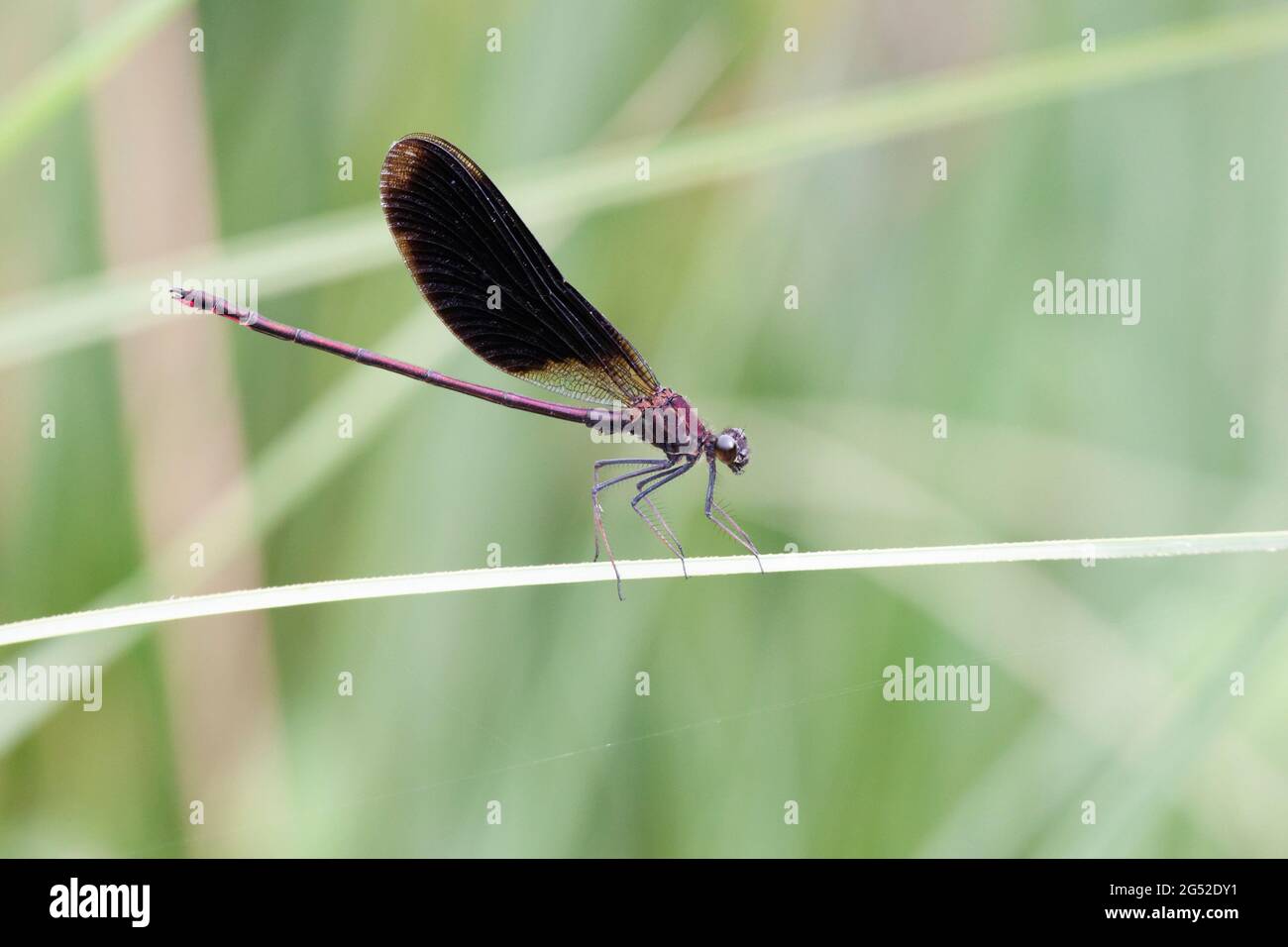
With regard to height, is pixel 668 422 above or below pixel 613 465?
above

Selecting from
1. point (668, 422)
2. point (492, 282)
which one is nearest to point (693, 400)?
point (668, 422)

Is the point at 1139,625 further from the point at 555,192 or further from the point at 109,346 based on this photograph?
the point at 109,346

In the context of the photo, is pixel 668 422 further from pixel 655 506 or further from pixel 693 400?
pixel 655 506

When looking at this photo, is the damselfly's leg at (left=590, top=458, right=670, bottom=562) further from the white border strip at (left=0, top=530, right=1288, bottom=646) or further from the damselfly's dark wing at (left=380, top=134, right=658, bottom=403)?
the white border strip at (left=0, top=530, right=1288, bottom=646)

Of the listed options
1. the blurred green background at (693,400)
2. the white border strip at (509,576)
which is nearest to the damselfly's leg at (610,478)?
the blurred green background at (693,400)

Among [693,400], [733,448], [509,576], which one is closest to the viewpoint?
[509,576]
